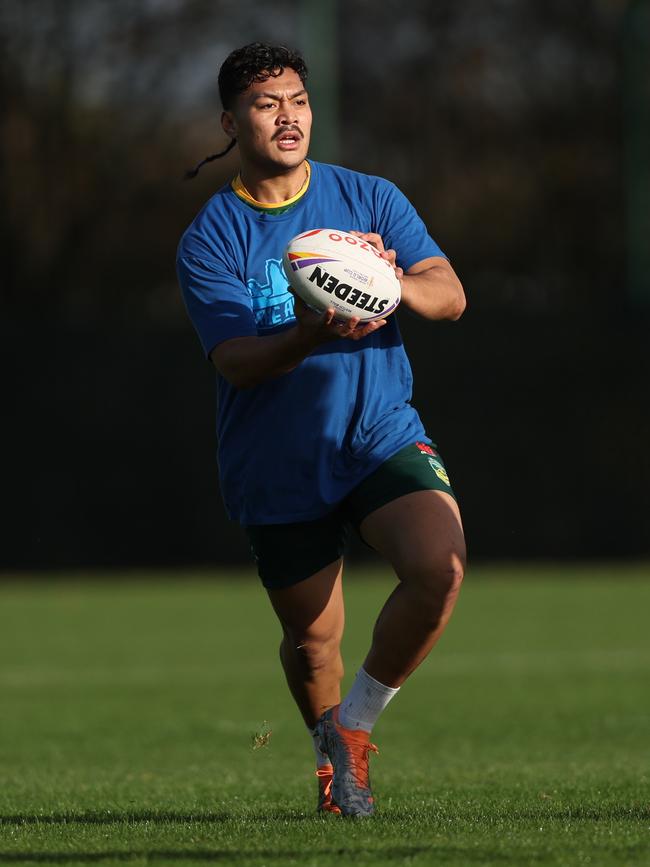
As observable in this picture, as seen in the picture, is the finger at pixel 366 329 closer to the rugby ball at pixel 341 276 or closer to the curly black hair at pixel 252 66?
the rugby ball at pixel 341 276

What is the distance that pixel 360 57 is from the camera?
28641 millimetres

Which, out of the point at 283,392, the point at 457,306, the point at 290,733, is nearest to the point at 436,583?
the point at 283,392

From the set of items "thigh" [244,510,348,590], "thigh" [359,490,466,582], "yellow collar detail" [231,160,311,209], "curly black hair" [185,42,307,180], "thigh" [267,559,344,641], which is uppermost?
"curly black hair" [185,42,307,180]

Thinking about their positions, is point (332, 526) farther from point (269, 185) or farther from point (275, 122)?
point (275, 122)

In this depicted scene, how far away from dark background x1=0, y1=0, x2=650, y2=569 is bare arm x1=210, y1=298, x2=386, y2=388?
14.0m

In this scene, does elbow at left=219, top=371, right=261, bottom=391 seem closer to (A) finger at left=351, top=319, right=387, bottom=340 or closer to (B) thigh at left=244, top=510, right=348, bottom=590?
(A) finger at left=351, top=319, right=387, bottom=340

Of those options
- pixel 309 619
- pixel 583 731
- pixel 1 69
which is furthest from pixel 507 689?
pixel 1 69

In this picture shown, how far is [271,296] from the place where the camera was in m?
5.82

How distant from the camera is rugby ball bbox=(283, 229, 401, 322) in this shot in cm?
536

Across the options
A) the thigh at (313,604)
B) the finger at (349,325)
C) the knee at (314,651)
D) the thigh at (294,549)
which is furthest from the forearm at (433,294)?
the knee at (314,651)

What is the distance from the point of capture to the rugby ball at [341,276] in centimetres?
536

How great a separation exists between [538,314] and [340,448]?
1480 centimetres

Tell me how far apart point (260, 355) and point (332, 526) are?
751 mm

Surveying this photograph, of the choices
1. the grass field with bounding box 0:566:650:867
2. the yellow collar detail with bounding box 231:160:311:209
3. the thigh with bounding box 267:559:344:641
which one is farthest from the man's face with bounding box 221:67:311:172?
the grass field with bounding box 0:566:650:867
